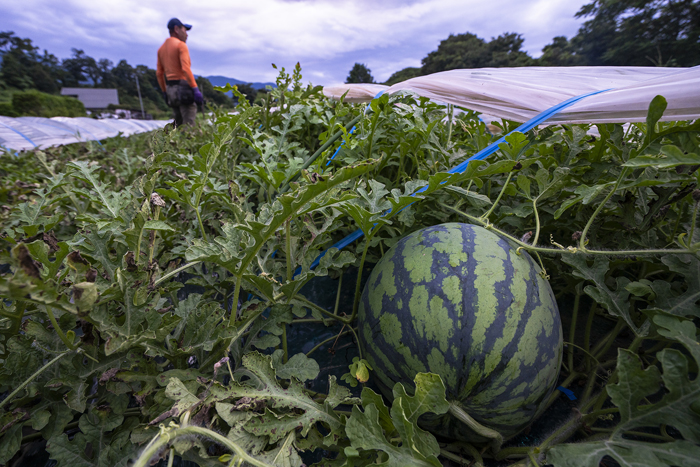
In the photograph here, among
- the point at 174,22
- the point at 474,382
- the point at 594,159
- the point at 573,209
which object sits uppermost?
the point at 174,22

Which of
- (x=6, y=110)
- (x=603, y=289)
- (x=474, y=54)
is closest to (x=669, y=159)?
(x=603, y=289)

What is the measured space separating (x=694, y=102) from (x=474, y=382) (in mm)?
1092

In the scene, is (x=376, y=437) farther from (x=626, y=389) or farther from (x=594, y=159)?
(x=594, y=159)

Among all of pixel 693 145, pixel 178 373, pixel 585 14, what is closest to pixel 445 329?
pixel 178 373

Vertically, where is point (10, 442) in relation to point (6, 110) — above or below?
below

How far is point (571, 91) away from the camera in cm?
150

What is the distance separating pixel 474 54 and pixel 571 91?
4363 cm

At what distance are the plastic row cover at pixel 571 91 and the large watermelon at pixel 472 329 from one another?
634 mm

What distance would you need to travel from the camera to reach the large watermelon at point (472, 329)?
3.06 feet

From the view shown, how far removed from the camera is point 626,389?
0.75 m

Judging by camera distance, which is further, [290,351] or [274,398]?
[290,351]

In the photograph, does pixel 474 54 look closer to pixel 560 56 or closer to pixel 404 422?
pixel 560 56

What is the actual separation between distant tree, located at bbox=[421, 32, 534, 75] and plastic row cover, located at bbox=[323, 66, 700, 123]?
39091 millimetres

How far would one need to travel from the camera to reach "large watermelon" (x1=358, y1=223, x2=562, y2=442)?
93 cm
